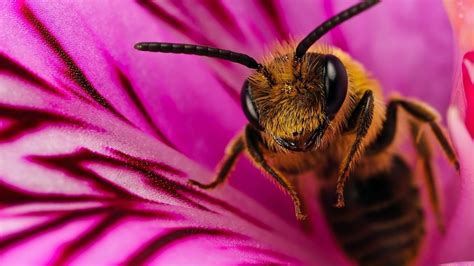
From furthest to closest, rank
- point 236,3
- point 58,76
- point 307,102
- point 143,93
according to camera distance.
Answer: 1. point 236,3
2. point 143,93
3. point 58,76
4. point 307,102

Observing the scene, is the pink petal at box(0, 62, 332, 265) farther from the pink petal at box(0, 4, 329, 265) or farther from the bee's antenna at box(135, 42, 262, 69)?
the bee's antenna at box(135, 42, 262, 69)

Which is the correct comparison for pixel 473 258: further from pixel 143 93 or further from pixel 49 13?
pixel 49 13

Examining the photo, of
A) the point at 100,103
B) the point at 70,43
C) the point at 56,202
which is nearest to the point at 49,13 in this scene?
the point at 70,43

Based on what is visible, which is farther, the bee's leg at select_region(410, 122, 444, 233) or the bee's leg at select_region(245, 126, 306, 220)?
the bee's leg at select_region(410, 122, 444, 233)

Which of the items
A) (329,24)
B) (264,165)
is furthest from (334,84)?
(264,165)

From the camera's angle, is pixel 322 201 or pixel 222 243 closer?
pixel 222 243

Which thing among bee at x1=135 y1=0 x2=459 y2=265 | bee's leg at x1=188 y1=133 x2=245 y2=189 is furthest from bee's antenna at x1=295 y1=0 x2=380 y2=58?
bee's leg at x1=188 y1=133 x2=245 y2=189

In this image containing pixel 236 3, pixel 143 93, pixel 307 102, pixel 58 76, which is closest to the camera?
pixel 307 102


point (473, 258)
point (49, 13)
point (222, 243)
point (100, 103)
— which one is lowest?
point (473, 258)
